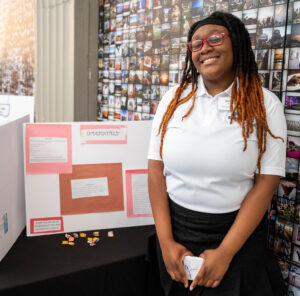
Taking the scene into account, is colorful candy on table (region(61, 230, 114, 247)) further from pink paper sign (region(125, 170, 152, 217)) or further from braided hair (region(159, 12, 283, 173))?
braided hair (region(159, 12, 283, 173))

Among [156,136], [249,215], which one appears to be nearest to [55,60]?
[156,136]

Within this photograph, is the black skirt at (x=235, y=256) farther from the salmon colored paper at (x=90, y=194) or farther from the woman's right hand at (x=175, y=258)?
the salmon colored paper at (x=90, y=194)

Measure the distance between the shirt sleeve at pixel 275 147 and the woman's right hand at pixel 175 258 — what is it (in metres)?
0.34

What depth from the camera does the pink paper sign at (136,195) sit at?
129 centimetres

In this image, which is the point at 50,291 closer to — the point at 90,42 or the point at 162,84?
the point at 162,84

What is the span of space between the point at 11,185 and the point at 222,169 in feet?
2.29

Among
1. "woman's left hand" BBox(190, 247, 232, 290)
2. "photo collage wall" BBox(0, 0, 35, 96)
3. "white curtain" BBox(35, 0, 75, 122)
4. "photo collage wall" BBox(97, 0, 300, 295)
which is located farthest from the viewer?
"photo collage wall" BBox(0, 0, 35, 96)

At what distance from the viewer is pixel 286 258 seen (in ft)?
3.99

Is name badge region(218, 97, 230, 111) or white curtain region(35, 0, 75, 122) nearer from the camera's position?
name badge region(218, 97, 230, 111)

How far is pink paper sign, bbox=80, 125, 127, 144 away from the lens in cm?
125

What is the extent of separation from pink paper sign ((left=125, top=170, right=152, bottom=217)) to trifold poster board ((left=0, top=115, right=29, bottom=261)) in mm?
396

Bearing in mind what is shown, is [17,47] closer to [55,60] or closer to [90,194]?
[55,60]

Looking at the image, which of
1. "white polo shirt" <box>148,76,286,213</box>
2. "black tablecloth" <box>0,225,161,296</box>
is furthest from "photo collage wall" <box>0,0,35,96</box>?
"white polo shirt" <box>148,76,286,213</box>

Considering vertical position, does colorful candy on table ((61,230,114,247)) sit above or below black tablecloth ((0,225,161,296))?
above
